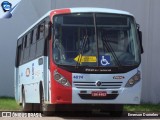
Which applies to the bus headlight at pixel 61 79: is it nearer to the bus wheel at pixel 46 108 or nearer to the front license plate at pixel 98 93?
the front license plate at pixel 98 93

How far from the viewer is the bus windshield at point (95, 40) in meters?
13.8

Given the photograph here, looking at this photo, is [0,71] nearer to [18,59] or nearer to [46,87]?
[18,59]

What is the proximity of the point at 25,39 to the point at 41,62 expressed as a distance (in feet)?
14.0

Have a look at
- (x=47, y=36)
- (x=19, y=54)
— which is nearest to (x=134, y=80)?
(x=47, y=36)

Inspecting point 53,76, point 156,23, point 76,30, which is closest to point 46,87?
point 53,76

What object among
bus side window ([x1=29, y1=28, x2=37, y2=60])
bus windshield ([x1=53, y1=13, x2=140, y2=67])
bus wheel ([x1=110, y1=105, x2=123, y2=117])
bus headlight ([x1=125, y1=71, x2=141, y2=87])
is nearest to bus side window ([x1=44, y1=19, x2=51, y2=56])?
bus windshield ([x1=53, y1=13, x2=140, y2=67])

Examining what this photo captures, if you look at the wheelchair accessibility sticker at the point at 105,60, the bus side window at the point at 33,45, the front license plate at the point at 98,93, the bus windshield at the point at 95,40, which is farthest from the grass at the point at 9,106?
the wheelchair accessibility sticker at the point at 105,60

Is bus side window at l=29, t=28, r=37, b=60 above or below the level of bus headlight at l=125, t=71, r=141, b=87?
above

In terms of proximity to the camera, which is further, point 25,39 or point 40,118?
point 25,39

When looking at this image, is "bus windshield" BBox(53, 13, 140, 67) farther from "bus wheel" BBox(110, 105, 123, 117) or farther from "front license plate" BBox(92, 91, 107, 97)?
"bus wheel" BBox(110, 105, 123, 117)

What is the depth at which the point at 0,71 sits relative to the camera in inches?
1049

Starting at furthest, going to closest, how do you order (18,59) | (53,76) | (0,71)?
(0,71), (18,59), (53,76)

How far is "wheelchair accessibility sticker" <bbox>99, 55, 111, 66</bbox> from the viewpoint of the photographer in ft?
45.2

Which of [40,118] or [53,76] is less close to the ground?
[53,76]
